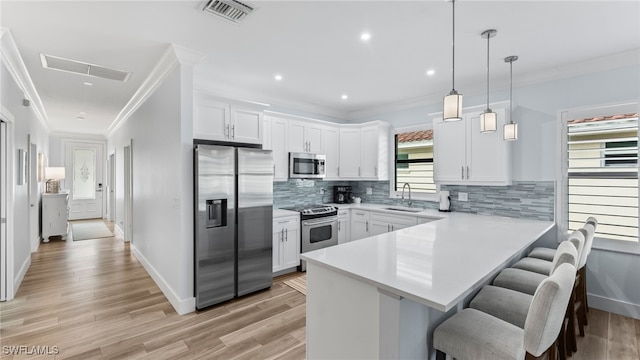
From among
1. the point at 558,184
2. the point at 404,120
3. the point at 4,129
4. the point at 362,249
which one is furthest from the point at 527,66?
the point at 4,129

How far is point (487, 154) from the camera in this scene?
3.69 m

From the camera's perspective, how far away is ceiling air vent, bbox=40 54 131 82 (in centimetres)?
319

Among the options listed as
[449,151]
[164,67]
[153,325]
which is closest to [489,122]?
[449,151]

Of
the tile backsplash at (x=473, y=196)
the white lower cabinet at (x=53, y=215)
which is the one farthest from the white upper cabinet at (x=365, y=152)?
the white lower cabinet at (x=53, y=215)

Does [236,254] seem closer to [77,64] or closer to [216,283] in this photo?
[216,283]

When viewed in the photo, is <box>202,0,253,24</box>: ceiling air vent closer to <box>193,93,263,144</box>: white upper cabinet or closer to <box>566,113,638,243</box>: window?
<box>193,93,263,144</box>: white upper cabinet

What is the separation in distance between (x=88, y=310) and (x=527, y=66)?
17.6 feet

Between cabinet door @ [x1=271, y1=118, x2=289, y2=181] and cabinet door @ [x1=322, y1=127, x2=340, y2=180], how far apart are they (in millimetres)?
806

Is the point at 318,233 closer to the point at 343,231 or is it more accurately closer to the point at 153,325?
the point at 343,231

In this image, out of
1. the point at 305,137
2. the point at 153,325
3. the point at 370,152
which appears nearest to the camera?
the point at 153,325

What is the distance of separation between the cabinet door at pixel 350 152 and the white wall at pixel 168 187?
274 cm

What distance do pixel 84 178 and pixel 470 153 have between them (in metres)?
10.2

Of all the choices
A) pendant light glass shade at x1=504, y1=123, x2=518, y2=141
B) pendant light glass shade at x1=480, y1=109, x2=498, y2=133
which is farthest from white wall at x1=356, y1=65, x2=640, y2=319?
pendant light glass shade at x1=480, y1=109, x2=498, y2=133

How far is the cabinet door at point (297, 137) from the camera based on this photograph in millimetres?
4555
